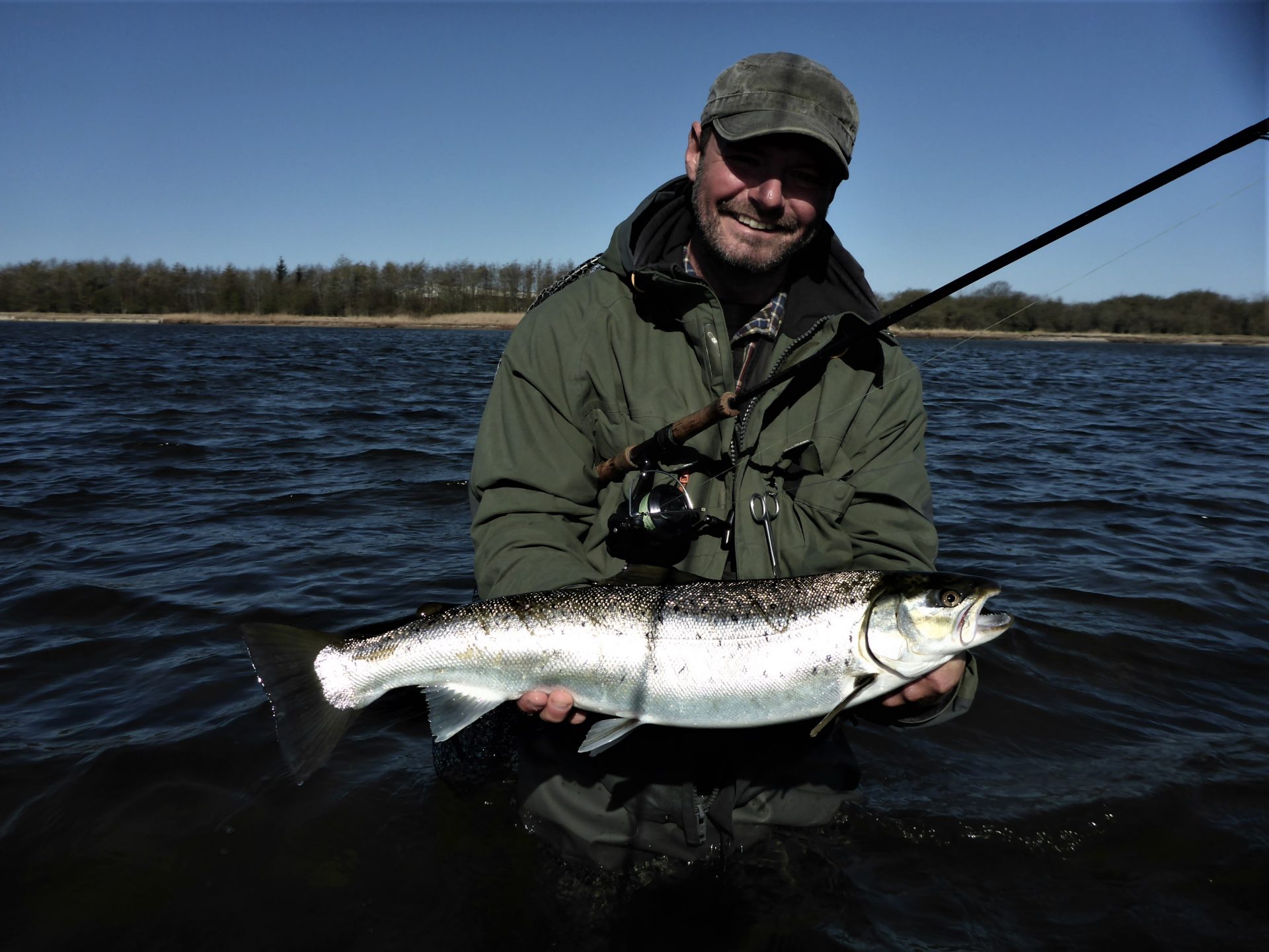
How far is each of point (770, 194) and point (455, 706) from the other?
7.70 ft

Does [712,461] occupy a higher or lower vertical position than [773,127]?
lower

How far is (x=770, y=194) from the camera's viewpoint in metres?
3.67

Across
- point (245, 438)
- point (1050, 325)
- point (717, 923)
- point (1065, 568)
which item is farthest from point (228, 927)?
point (1050, 325)

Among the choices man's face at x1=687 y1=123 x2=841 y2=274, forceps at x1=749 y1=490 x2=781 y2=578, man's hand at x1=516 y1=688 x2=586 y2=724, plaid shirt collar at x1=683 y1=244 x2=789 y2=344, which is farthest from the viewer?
plaid shirt collar at x1=683 y1=244 x2=789 y2=344

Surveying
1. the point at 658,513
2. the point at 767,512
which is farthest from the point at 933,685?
the point at 658,513

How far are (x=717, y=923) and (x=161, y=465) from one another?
36.2 ft

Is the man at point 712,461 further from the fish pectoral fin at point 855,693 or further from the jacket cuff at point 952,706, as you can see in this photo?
the fish pectoral fin at point 855,693

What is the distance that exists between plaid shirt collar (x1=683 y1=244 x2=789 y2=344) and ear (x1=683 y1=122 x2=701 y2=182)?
332mm

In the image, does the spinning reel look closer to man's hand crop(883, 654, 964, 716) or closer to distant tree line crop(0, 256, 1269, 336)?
man's hand crop(883, 654, 964, 716)

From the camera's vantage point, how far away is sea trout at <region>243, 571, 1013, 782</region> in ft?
10.1

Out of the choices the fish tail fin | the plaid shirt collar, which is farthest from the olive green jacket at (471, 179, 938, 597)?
the fish tail fin

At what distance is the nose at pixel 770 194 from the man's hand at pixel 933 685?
1.90m

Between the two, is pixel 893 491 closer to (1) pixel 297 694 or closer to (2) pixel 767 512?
(2) pixel 767 512

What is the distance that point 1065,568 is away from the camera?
27.3 ft
